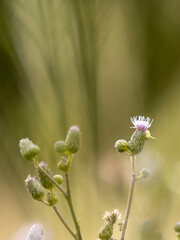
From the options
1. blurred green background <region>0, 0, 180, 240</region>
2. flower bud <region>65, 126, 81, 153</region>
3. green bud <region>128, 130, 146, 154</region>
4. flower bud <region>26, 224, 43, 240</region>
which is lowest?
flower bud <region>26, 224, 43, 240</region>

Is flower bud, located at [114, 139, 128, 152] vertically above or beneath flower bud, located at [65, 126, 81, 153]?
above

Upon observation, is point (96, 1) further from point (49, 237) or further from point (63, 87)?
point (49, 237)

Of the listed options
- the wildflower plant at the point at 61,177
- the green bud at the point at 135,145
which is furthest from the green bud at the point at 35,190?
the green bud at the point at 135,145

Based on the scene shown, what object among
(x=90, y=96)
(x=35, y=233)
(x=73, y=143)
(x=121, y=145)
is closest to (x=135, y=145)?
(x=121, y=145)

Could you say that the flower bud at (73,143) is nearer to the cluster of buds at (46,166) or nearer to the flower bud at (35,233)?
the cluster of buds at (46,166)

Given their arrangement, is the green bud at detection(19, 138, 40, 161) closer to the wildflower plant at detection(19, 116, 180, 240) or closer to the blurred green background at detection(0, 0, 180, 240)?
the wildflower plant at detection(19, 116, 180, 240)

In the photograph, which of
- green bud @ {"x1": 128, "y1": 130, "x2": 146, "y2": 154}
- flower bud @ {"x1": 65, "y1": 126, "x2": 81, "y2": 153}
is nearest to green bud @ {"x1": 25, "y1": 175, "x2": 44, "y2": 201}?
flower bud @ {"x1": 65, "y1": 126, "x2": 81, "y2": 153}

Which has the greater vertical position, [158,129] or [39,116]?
[158,129]

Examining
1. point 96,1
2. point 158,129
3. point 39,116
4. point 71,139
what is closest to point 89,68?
point 39,116
